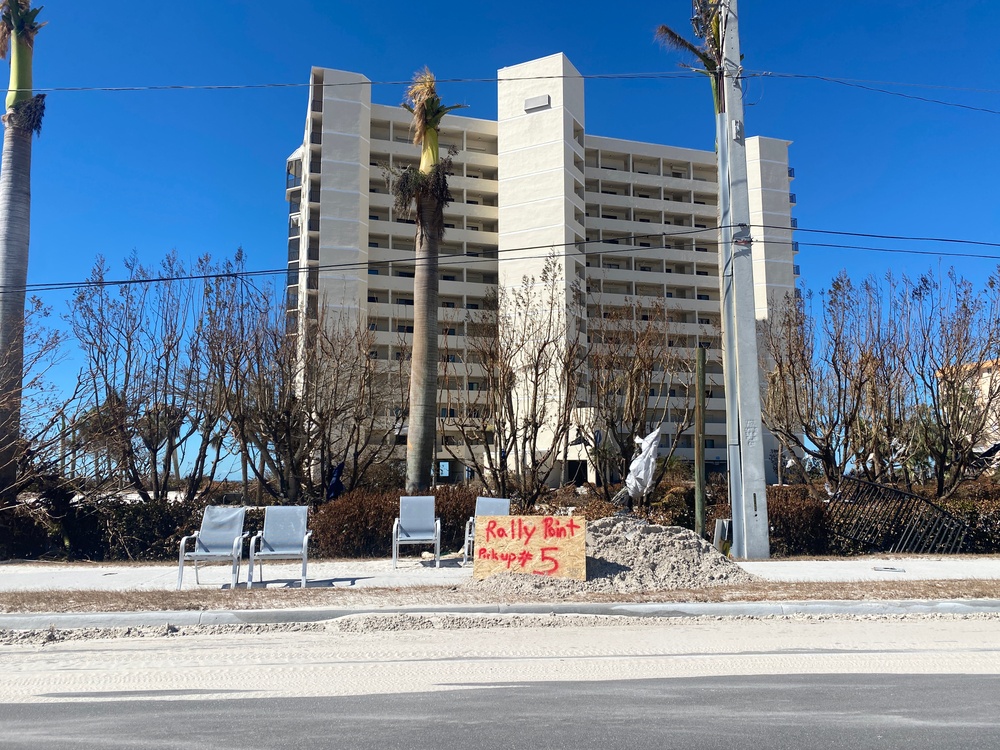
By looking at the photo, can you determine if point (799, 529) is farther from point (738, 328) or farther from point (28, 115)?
point (28, 115)

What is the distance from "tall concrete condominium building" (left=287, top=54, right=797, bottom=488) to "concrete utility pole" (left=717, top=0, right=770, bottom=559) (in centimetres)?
3619

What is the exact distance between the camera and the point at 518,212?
57.6 m

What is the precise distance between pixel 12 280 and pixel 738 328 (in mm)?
14753

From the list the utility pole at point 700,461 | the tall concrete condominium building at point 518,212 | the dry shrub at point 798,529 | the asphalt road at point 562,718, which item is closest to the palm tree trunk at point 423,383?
the utility pole at point 700,461

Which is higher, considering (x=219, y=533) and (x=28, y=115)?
(x=28, y=115)

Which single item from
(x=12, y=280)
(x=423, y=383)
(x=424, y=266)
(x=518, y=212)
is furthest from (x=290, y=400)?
(x=518, y=212)

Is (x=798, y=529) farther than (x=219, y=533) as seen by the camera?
Yes

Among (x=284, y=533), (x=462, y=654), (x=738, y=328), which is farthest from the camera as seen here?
(x=738, y=328)

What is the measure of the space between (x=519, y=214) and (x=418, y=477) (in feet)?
136

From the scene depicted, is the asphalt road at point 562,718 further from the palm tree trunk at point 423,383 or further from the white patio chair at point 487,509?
the palm tree trunk at point 423,383

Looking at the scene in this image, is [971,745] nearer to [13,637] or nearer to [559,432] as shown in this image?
[13,637]

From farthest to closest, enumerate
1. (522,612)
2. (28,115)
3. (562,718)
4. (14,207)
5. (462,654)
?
(28,115) < (14,207) < (522,612) < (462,654) < (562,718)

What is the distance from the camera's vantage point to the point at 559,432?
2164cm

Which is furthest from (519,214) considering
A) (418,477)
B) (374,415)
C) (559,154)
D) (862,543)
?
(862,543)
